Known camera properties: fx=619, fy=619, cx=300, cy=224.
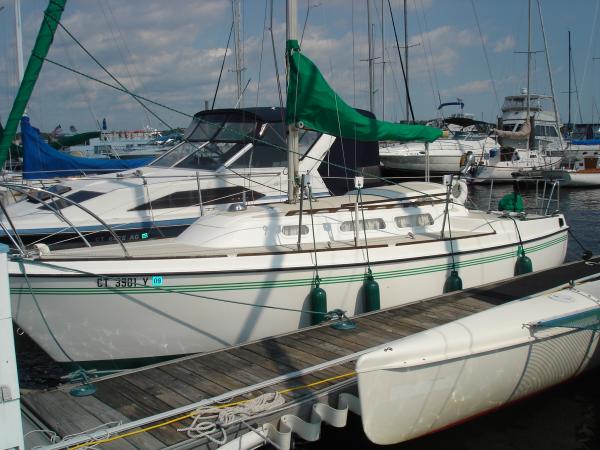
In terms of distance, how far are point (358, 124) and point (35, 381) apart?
5.80 metres

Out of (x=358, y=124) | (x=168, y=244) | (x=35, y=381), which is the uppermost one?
(x=358, y=124)

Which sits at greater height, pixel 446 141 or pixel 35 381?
pixel 446 141

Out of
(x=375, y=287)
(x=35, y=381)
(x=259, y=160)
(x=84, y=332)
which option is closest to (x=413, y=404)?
(x=375, y=287)

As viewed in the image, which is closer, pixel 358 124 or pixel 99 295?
pixel 99 295

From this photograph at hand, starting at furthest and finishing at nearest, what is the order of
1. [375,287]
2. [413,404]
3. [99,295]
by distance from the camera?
1. [375,287]
2. [99,295]
3. [413,404]

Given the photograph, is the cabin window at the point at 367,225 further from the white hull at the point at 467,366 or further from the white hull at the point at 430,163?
the white hull at the point at 430,163

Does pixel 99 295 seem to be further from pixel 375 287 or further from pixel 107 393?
pixel 375 287

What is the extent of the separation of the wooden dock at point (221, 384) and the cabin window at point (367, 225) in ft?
4.51

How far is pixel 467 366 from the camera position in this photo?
5848 millimetres

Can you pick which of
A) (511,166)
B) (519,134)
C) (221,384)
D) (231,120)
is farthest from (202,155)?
(519,134)

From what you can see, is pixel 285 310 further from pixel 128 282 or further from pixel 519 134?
pixel 519 134

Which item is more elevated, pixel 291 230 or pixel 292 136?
pixel 292 136

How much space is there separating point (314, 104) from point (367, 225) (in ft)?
6.20

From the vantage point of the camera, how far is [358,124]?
8586 millimetres
